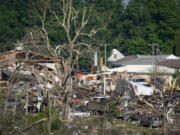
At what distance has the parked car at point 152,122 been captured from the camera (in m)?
17.8

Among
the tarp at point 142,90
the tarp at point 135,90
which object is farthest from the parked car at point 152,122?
the tarp at point 142,90

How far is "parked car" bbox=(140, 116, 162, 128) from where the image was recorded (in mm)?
17825

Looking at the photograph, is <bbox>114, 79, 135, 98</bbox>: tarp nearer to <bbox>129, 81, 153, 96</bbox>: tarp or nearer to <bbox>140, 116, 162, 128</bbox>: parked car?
<bbox>129, 81, 153, 96</bbox>: tarp

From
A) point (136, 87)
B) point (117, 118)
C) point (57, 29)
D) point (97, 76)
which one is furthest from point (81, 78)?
point (117, 118)

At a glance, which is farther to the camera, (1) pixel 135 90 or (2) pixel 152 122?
(1) pixel 135 90

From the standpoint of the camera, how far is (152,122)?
1778 cm

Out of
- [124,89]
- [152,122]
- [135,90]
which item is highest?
[124,89]

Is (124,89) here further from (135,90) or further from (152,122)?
(152,122)

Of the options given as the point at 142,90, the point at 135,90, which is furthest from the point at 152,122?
the point at 142,90

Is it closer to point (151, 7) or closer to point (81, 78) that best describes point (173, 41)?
point (151, 7)

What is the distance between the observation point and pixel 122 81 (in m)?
27.6

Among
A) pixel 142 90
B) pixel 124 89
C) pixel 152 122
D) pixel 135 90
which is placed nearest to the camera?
pixel 152 122

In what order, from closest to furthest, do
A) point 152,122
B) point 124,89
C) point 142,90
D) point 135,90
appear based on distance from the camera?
point 152,122
point 135,90
point 142,90
point 124,89

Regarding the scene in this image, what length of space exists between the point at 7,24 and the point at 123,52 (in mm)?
25304
